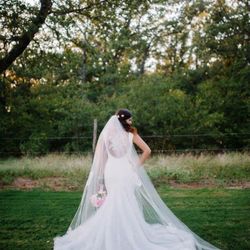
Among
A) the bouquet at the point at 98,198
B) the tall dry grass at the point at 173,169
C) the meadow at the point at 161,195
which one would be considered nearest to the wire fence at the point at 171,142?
the tall dry grass at the point at 173,169

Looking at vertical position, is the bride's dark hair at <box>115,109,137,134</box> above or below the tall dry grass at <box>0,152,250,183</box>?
above

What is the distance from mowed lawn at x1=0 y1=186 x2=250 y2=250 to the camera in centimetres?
670

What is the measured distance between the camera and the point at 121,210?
601 cm

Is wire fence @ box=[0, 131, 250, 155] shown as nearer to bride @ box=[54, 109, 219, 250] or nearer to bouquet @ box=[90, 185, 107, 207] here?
bride @ box=[54, 109, 219, 250]

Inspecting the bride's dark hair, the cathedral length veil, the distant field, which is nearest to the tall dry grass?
the distant field

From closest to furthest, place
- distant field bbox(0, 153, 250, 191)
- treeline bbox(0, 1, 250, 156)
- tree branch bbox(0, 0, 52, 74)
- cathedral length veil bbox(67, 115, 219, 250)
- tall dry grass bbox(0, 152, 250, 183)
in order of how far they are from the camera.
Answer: cathedral length veil bbox(67, 115, 219, 250), tree branch bbox(0, 0, 52, 74), distant field bbox(0, 153, 250, 191), tall dry grass bbox(0, 152, 250, 183), treeline bbox(0, 1, 250, 156)

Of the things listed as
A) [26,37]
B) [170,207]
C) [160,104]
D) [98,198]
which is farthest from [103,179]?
[160,104]

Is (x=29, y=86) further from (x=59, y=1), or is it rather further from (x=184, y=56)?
(x=184, y=56)

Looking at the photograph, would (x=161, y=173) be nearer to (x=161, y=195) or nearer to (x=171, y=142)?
(x=161, y=195)

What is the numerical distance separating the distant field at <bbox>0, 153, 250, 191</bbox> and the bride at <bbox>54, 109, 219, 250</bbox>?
5671mm

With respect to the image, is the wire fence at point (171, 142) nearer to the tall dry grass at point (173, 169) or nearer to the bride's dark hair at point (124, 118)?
the tall dry grass at point (173, 169)

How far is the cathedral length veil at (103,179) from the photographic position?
6176 millimetres

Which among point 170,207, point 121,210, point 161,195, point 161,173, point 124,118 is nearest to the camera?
point 121,210

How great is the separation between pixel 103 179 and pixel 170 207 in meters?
3.36
